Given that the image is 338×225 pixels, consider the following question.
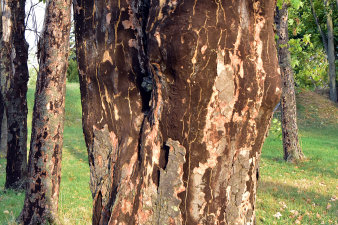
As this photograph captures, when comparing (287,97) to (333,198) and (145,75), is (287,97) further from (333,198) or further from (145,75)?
(145,75)

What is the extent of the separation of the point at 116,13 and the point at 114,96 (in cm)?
61

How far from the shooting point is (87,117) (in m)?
2.96

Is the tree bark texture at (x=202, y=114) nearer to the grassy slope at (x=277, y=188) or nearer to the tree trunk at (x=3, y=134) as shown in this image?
the grassy slope at (x=277, y=188)

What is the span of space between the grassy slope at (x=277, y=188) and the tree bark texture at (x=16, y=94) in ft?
1.86

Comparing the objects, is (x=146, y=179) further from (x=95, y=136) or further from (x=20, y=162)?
(x=20, y=162)

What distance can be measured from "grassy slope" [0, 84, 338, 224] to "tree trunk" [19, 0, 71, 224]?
0.44m

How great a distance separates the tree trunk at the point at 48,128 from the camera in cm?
580

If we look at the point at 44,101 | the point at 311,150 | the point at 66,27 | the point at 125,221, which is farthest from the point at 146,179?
the point at 311,150

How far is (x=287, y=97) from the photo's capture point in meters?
13.1

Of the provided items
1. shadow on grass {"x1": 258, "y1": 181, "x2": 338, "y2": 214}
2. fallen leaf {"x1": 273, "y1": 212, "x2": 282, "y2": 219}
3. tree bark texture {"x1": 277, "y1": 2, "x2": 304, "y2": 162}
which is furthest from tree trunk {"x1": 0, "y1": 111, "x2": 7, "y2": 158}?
fallen leaf {"x1": 273, "y1": 212, "x2": 282, "y2": 219}

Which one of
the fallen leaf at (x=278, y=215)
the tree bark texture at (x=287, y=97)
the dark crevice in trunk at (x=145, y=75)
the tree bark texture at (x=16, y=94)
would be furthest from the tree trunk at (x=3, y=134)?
the dark crevice in trunk at (x=145, y=75)

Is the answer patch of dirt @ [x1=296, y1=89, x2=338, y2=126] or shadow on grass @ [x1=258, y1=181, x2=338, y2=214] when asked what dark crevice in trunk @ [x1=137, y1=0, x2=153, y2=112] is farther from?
patch of dirt @ [x1=296, y1=89, x2=338, y2=126]

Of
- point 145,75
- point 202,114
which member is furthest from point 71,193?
point 202,114

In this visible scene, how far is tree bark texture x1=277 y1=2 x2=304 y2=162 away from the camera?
1281 centimetres
